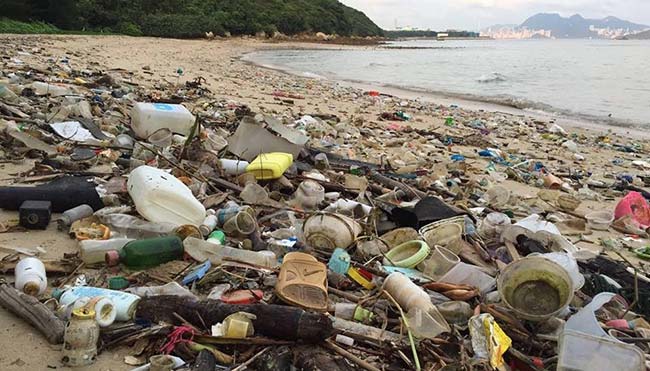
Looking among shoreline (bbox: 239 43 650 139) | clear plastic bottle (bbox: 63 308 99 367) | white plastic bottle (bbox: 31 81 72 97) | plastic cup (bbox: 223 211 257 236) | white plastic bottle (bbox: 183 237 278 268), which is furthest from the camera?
shoreline (bbox: 239 43 650 139)

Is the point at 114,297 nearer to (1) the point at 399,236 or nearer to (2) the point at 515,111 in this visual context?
(1) the point at 399,236

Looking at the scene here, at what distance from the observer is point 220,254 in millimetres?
2773

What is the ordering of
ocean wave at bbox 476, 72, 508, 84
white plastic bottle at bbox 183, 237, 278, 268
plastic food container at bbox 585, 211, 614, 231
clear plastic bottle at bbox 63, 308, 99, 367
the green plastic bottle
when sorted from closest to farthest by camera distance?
clear plastic bottle at bbox 63, 308, 99, 367, the green plastic bottle, white plastic bottle at bbox 183, 237, 278, 268, plastic food container at bbox 585, 211, 614, 231, ocean wave at bbox 476, 72, 508, 84

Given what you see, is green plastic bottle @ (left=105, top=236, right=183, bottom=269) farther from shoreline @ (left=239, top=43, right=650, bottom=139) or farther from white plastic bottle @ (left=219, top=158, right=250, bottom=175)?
shoreline @ (left=239, top=43, right=650, bottom=139)

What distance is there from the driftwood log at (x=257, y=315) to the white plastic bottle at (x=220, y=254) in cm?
54

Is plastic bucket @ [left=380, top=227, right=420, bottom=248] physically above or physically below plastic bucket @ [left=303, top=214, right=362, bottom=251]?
below

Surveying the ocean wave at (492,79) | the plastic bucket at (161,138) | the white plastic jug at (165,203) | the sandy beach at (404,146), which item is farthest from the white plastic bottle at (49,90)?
the ocean wave at (492,79)

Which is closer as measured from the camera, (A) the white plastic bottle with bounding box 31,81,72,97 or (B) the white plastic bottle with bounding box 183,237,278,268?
(B) the white plastic bottle with bounding box 183,237,278,268

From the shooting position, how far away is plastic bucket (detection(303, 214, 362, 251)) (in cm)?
300

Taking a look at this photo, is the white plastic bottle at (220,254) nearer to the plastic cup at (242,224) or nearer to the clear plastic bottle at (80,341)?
the plastic cup at (242,224)

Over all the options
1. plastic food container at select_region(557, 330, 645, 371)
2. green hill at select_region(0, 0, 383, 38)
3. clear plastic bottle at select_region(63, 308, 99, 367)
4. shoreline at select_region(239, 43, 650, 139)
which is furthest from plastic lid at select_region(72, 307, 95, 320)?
green hill at select_region(0, 0, 383, 38)

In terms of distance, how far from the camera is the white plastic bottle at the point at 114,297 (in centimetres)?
209

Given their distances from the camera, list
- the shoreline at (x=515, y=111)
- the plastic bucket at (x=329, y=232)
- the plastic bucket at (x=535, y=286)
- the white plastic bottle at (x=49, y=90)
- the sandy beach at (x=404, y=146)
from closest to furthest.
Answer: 1. the sandy beach at (x=404, y=146)
2. the plastic bucket at (x=535, y=286)
3. the plastic bucket at (x=329, y=232)
4. the white plastic bottle at (x=49, y=90)
5. the shoreline at (x=515, y=111)

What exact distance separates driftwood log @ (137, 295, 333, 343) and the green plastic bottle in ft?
1.49
